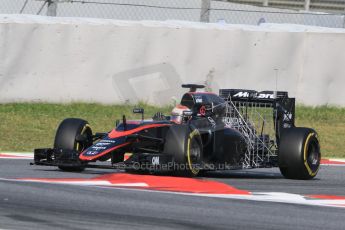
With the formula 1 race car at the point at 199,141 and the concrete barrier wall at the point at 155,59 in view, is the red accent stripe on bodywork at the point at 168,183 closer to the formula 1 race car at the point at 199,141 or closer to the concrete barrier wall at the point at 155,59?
the formula 1 race car at the point at 199,141

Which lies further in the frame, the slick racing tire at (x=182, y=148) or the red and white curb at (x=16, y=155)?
the red and white curb at (x=16, y=155)

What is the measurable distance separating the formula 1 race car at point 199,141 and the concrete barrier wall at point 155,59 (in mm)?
4046

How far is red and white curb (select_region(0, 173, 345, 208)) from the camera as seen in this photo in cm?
841

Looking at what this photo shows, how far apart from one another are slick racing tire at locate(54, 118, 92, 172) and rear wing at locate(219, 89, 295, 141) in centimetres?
182

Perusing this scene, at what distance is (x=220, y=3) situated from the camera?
18.9m

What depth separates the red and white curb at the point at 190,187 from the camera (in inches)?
331

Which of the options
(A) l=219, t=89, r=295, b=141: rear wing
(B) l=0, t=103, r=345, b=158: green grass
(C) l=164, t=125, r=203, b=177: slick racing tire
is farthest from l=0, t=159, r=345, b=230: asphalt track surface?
(B) l=0, t=103, r=345, b=158: green grass

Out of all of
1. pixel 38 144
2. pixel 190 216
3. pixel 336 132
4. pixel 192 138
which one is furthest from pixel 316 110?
pixel 190 216

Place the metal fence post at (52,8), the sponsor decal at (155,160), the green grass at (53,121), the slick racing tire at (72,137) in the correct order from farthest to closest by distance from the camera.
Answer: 1. the metal fence post at (52,8)
2. the green grass at (53,121)
3. the slick racing tire at (72,137)
4. the sponsor decal at (155,160)

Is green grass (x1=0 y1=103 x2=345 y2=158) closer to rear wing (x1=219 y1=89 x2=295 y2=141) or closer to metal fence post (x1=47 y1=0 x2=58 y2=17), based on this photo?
metal fence post (x1=47 y1=0 x2=58 y2=17)

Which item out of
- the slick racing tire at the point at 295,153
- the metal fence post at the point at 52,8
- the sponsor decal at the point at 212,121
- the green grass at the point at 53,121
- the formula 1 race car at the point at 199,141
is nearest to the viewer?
the formula 1 race car at the point at 199,141

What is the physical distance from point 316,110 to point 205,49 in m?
2.31

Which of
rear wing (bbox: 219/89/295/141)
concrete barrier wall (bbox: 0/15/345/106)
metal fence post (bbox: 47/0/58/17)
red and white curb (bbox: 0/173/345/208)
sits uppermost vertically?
metal fence post (bbox: 47/0/58/17)

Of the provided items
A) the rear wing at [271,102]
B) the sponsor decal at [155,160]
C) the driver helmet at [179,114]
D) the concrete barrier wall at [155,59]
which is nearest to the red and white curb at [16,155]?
the concrete barrier wall at [155,59]
